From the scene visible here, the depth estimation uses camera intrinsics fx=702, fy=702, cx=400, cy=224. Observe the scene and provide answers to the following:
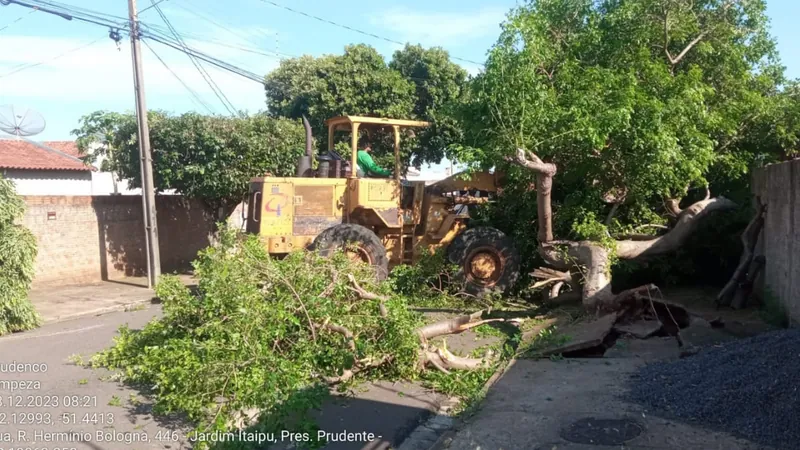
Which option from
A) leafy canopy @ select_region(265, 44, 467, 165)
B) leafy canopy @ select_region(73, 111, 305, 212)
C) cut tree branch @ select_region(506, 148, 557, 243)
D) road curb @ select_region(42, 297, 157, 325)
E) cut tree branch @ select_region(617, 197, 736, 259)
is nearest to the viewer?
cut tree branch @ select_region(506, 148, 557, 243)

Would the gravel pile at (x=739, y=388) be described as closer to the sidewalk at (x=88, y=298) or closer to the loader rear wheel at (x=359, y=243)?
the loader rear wheel at (x=359, y=243)

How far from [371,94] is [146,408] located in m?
14.6

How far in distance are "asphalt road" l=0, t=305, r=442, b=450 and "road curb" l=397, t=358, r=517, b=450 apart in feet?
0.26

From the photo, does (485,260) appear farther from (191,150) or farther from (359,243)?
(191,150)

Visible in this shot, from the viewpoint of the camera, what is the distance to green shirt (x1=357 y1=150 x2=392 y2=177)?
12.0 m

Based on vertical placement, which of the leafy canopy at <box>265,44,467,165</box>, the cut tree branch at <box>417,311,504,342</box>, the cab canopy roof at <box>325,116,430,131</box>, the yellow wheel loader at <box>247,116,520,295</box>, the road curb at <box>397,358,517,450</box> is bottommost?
the road curb at <box>397,358,517,450</box>

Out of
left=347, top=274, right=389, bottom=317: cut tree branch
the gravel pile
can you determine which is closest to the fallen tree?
the gravel pile

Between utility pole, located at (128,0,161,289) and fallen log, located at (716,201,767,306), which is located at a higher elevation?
utility pole, located at (128,0,161,289)

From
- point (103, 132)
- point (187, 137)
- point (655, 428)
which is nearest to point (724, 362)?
point (655, 428)

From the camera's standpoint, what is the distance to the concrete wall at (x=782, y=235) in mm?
8156

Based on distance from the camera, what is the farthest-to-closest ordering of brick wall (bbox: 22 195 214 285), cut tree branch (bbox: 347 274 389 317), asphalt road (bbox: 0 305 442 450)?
brick wall (bbox: 22 195 214 285) → cut tree branch (bbox: 347 274 389 317) → asphalt road (bbox: 0 305 442 450)

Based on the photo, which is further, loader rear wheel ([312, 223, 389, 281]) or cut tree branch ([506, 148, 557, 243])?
loader rear wheel ([312, 223, 389, 281])

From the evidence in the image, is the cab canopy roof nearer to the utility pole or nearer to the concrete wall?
the utility pole

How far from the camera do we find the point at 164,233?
17.2 metres
